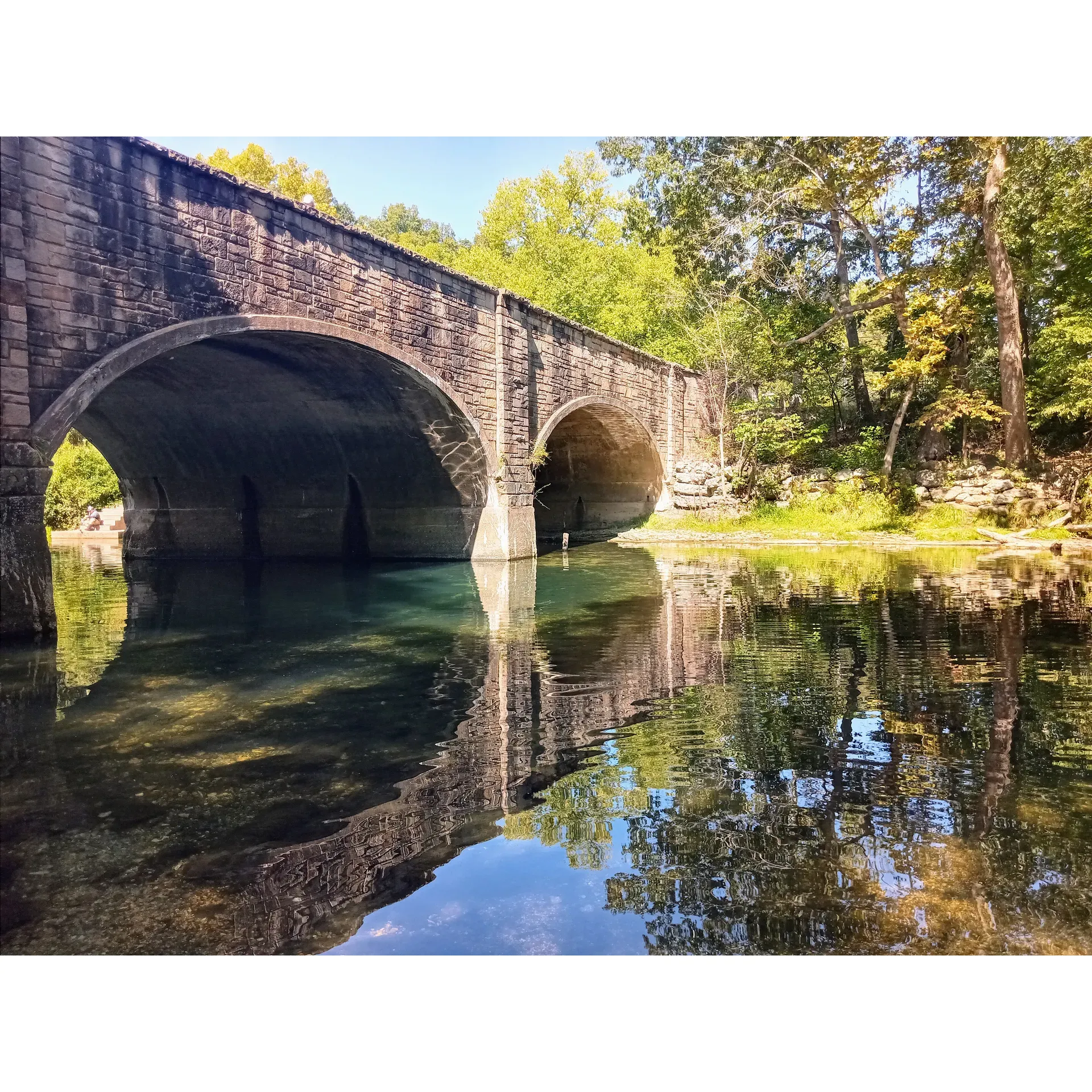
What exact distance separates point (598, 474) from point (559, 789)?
25.2 m

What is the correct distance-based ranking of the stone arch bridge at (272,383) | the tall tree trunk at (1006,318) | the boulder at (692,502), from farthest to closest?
1. the boulder at (692,502)
2. the tall tree trunk at (1006,318)
3. the stone arch bridge at (272,383)

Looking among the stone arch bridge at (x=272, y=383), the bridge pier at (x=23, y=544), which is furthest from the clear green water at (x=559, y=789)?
the stone arch bridge at (x=272, y=383)

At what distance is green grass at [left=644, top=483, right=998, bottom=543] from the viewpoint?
2194 cm

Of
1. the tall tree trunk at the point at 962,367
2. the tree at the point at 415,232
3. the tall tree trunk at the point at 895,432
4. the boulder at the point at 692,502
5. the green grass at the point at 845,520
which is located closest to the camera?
the green grass at the point at 845,520

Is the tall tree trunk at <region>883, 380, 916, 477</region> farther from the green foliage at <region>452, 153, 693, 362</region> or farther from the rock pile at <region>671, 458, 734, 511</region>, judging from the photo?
the green foliage at <region>452, 153, 693, 362</region>

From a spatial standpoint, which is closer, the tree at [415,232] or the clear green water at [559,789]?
the clear green water at [559,789]

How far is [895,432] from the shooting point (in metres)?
23.8

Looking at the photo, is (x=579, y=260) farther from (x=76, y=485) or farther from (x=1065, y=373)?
(x=76, y=485)

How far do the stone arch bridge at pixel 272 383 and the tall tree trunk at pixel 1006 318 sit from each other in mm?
10001

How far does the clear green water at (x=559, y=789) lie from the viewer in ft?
10.3

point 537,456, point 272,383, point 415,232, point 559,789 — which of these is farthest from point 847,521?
point 415,232

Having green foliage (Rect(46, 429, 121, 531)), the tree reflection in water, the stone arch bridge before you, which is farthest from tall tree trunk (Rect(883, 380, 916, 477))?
green foliage (Rect(46, 429, 121, 531))

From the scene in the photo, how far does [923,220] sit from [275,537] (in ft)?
64.9

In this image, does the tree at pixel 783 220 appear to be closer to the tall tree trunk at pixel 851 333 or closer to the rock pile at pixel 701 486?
the tall tree trunk at pixel 851 333
